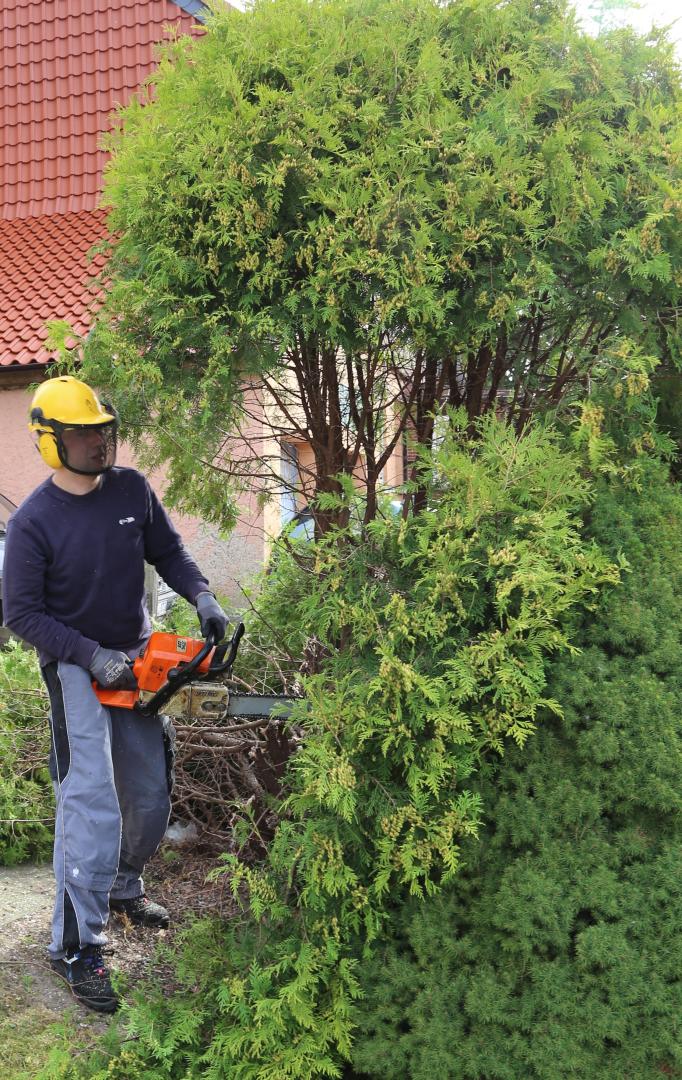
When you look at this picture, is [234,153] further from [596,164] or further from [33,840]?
[33,840]

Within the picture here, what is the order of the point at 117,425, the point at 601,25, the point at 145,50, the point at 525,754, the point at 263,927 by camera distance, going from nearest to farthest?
the point at 525,754, the point at 263,927, the point at 601,25, the point at 117,425, the point at 145,50

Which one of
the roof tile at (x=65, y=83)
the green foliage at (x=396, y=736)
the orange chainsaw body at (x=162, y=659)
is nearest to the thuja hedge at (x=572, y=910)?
the green foliage at (x=396, y=736)

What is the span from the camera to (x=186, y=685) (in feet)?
11.7

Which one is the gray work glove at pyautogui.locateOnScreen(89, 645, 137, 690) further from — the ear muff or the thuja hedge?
the thuja hedge

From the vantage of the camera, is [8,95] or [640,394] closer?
[640,394]

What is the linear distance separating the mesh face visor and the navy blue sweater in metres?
0.15

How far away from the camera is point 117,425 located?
3.62 m

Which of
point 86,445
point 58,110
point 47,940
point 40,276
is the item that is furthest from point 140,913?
point 58,110

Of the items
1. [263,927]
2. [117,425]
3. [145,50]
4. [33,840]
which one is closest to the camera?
[263,927]

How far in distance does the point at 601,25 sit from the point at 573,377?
1.19 m

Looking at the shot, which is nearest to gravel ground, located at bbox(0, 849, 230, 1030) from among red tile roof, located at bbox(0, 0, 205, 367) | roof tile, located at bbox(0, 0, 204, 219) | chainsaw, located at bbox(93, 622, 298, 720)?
chainsaw, located at bbox(93, 622, 298, 720)

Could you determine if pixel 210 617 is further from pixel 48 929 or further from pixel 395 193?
pixel 395 193

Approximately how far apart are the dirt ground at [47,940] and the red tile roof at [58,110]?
8420mm

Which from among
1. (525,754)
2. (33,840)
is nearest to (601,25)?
(525,754)
